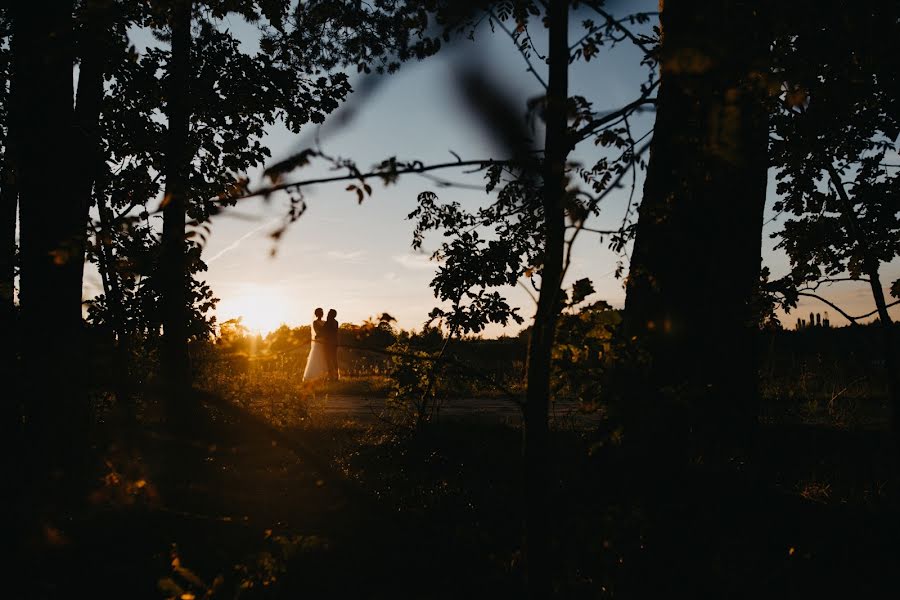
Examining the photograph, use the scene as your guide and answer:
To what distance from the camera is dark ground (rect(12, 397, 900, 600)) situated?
1.90 meters

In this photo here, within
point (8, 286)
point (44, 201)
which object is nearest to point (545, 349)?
point (44, 201)

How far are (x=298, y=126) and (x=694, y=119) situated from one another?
17.2 ft

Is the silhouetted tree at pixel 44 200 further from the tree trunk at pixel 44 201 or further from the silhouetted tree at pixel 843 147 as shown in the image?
the silhouetted tree at pixel 843 147

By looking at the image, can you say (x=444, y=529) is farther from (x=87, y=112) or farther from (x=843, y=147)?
(x=843, y=147)

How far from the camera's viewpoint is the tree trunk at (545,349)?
69.6 inches

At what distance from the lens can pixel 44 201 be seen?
4.00 meters

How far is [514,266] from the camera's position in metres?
4.51

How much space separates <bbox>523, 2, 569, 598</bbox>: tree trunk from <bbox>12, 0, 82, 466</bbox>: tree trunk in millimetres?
3574

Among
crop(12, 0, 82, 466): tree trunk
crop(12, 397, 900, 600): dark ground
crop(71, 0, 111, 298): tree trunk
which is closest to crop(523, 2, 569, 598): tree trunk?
crop(12, 397, 900, 600): dark ground

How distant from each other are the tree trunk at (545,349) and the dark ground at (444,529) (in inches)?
7.6

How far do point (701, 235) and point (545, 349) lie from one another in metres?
2.44

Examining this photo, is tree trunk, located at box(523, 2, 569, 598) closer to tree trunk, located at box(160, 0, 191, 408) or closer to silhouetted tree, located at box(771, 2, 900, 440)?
silhouetted tree, located at box(771, 2, 900, 440)

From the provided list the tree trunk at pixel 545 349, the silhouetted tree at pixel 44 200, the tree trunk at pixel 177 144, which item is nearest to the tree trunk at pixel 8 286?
the silhouetted tree at pixel 44 200

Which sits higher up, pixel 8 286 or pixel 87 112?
pixel 87 112
